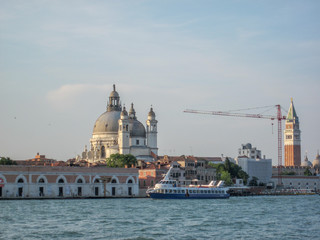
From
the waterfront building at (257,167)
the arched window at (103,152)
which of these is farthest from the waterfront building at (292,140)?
the arched window at (103,152)

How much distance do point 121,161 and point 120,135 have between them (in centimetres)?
987

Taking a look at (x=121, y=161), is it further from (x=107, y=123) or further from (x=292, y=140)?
(x=292, y=140)

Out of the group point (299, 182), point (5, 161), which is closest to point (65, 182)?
point (5, 161)

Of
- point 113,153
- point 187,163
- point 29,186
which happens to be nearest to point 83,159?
point 113,153

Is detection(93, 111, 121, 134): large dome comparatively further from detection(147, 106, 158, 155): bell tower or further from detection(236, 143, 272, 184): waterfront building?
detection(236, 143, 272, 184): waterfront building

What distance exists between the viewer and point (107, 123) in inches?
4085

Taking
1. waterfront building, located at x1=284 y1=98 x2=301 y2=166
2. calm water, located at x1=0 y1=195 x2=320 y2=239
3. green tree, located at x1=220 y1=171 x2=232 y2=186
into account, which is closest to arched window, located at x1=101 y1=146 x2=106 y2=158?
green tree, located at x1=220 y1=171 x2=232 y2=186

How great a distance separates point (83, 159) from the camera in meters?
107

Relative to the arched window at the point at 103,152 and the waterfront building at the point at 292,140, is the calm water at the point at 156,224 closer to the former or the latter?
the arched window at the point at 103,152

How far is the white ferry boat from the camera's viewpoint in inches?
2768

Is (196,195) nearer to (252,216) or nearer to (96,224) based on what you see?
(252,216)

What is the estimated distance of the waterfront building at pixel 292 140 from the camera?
166000mm

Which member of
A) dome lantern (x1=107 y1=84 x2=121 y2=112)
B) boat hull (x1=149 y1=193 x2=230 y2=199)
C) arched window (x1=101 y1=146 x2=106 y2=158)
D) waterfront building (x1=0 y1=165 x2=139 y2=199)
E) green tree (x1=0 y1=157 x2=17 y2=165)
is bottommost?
boat hull (x1=149 y1=193 x2=230 y2=199)

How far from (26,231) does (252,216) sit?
1580 centimetres
